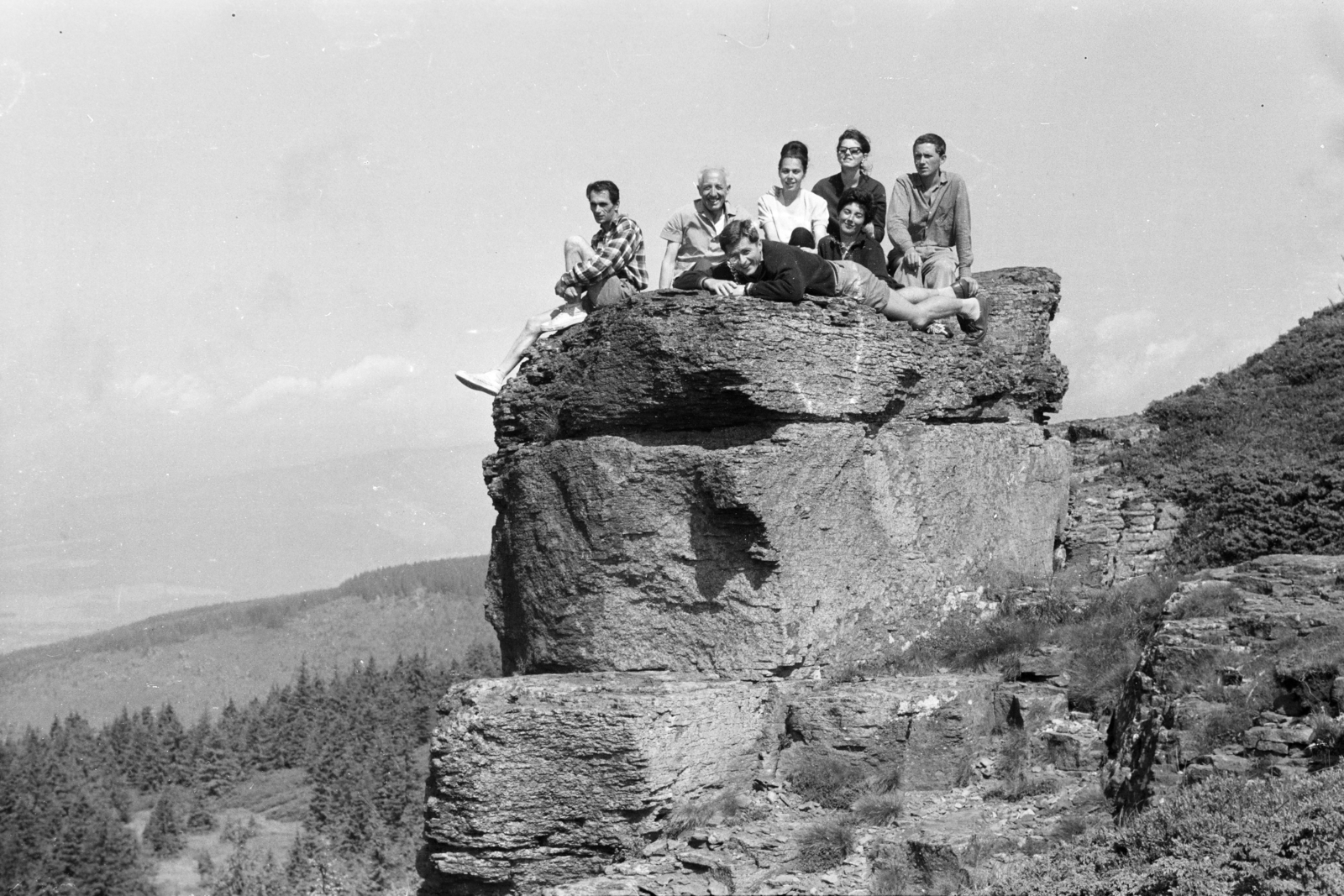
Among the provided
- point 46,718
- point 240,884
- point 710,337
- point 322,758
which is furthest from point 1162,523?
point 46,718

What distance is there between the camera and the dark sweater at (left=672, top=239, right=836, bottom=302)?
11.3m

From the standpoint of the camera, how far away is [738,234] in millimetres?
11539

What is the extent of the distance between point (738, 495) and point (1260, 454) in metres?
6.09

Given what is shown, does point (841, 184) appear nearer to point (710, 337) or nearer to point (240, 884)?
point (710, 337)

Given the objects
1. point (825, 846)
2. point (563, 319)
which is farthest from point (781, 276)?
point (825, 846)

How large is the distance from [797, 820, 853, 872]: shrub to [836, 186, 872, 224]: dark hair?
17.9ft

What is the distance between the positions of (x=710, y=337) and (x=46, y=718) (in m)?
145

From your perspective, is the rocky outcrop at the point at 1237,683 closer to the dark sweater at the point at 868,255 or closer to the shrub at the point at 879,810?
the shrub at the point at 879,810

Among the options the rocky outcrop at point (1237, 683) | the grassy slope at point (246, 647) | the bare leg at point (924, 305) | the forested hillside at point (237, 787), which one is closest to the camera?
the rocky outcrop at point (1237, 683)

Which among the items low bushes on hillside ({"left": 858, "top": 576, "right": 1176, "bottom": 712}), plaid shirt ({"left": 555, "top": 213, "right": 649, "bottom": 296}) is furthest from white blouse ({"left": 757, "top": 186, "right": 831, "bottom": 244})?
low bushes on hillside ({"left": 858, "top": 576, "right": 1176, "bottom": 712})

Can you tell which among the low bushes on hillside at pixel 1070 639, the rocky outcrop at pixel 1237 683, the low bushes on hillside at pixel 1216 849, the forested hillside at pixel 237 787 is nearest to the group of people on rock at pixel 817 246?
the low bushes on hillside at pixel 1070 639

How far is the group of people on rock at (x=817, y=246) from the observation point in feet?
38.4

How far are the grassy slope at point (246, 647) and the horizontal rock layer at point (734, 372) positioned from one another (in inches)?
4544

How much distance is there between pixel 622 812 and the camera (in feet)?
34.0
